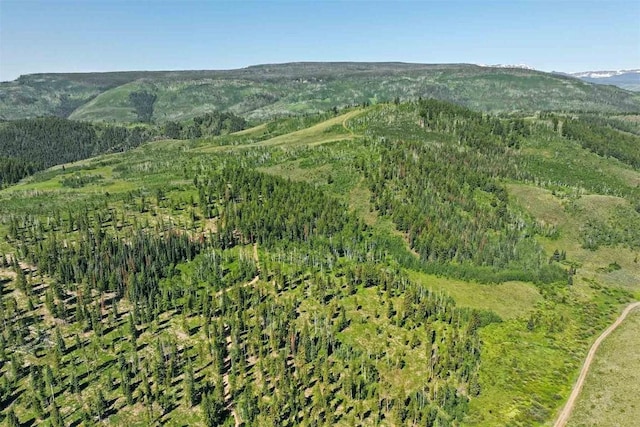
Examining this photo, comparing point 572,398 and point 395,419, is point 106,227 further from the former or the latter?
point 572,398

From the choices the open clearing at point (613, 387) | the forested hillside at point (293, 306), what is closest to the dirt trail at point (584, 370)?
the open clearing at point (613, 387)

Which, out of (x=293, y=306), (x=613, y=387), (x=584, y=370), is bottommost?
(x=584, y=370)

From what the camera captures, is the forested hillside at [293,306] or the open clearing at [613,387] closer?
the open clearing at [613,387]

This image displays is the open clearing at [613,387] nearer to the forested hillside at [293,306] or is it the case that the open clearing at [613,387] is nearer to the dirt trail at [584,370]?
the dirt trail at [584,370]

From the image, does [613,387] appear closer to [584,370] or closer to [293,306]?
[584,370]

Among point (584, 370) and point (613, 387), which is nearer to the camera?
point (613, 387)

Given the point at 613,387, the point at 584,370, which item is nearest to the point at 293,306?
the point at 584,370

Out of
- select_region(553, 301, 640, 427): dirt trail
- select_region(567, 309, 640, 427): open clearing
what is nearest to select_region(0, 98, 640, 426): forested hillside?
select_region(553, 301, 640, 427): dirt trail
